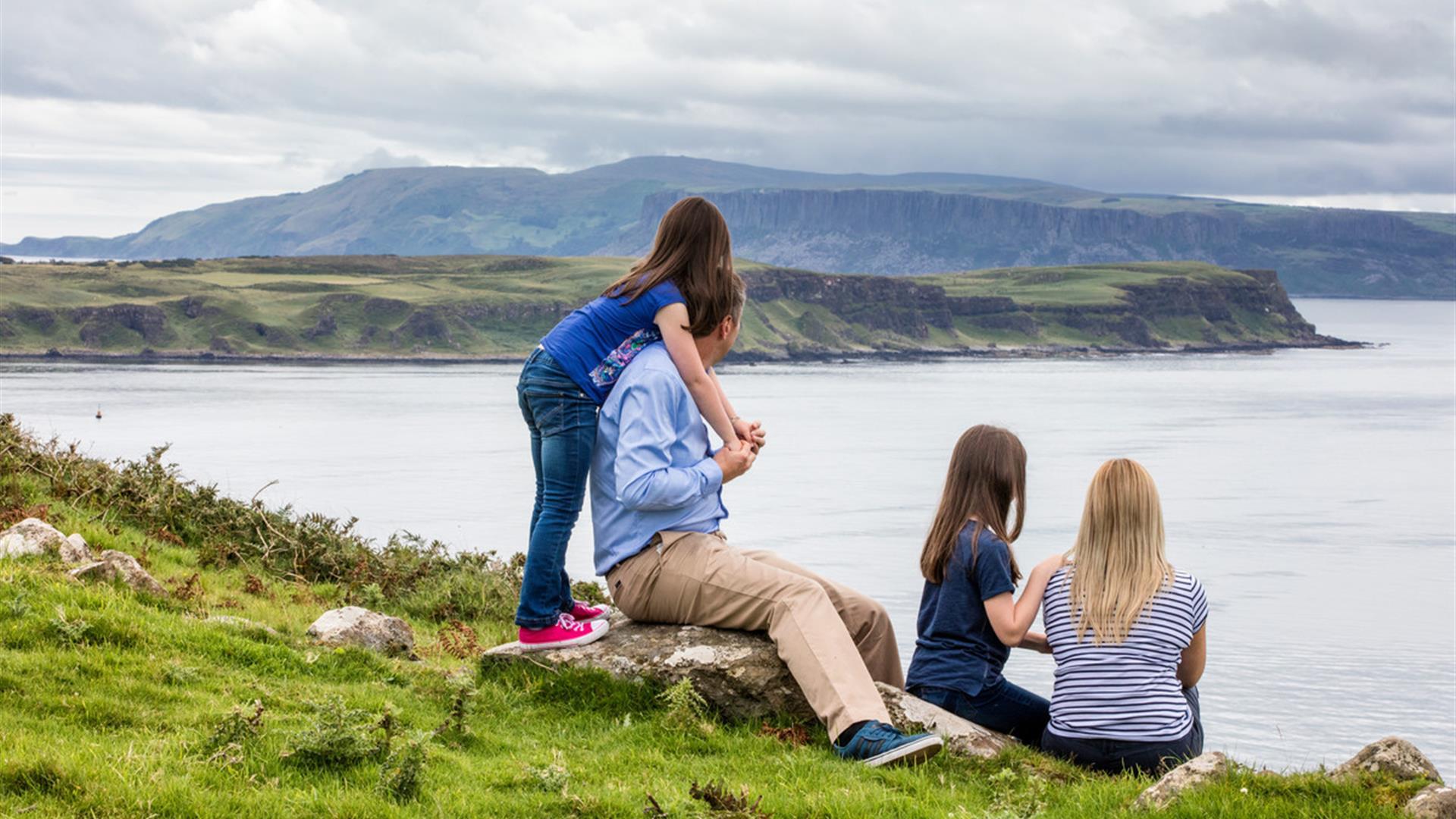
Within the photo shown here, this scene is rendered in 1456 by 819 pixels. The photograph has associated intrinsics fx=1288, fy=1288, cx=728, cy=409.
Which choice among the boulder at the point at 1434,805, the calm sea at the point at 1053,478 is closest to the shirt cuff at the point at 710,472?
the boulder at the point at 1434,805

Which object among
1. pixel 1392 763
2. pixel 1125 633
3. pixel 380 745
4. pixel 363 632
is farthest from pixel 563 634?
pixel 1392 763

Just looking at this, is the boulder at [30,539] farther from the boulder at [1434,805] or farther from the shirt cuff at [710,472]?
the boulder at [1434,805]

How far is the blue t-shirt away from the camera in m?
7.30

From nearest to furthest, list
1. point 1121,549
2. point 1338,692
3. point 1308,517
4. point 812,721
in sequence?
1. point 1121,549
2. point 812,721
3. point 1338,692
4. point 1308,517

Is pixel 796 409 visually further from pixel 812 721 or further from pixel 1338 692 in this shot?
pixel 812 721

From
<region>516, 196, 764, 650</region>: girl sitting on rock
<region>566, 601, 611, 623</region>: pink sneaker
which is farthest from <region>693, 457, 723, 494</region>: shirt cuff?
<region>566, 601, 611, 623</region>: pink sneaker

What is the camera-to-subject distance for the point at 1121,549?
6.78 metres

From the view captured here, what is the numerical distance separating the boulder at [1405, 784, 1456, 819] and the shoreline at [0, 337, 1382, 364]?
461 feet

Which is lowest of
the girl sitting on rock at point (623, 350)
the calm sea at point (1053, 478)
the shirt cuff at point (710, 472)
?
the calm sea at point (1053, 478)

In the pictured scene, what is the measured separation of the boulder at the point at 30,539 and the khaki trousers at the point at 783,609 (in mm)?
5099

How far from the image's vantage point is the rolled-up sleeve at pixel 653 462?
6883mm

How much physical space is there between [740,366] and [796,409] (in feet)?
190

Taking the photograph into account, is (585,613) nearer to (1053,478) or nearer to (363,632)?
(363,632)

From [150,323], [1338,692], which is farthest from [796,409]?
[150,323]
